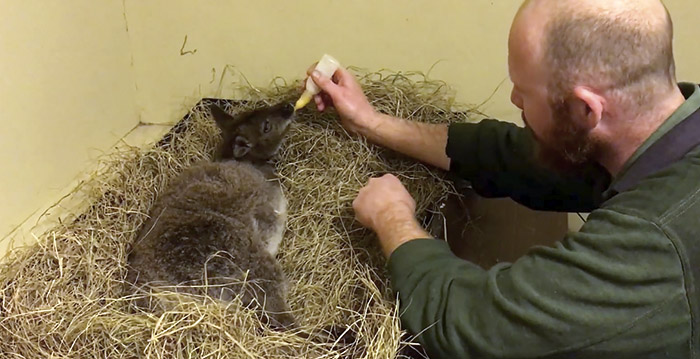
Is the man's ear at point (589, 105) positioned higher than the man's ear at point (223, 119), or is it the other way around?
the man's ear at point (589, 105)

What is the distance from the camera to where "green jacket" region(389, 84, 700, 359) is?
1244 mm

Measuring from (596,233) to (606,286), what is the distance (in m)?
0.11

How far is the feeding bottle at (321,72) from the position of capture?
7.12 ft

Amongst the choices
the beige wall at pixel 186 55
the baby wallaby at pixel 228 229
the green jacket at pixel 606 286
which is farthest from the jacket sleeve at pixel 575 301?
the beige wall at pixel 186 55

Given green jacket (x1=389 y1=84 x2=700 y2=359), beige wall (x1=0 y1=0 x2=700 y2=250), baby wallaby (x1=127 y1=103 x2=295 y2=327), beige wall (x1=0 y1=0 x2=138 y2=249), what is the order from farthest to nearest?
beige wall (x1=0 y1=0 x2=700 y2=250) < beige wall (x1=0 y1=0 x2=138 y2=249) < baby wallaby (x1=127 y1=103 x2=295 y2=327) < green jacket (x1=389 y1=84 x2=700 y2=359)

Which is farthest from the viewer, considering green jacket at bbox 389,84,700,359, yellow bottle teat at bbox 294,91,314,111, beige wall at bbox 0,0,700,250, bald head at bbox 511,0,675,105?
yellow bottle teat at bbox 294,91,314,111

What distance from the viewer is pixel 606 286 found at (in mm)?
1265

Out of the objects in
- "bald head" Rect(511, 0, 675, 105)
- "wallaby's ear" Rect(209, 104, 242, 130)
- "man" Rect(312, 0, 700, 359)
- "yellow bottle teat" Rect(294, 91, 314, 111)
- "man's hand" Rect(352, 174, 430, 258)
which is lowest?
"wallaby's ear" Rect(209, 104, 242, 130)

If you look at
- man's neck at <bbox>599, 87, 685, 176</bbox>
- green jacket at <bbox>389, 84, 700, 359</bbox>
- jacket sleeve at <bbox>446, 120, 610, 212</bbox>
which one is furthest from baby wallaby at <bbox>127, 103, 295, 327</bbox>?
man's neck at <bbox>599, 87, 685, 176</bbox>

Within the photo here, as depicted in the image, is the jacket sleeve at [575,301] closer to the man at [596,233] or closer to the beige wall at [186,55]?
the man at [596,233]

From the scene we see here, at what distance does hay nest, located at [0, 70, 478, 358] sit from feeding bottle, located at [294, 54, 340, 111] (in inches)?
4.9

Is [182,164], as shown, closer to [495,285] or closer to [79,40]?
[79,40]

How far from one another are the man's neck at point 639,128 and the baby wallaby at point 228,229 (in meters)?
0.89

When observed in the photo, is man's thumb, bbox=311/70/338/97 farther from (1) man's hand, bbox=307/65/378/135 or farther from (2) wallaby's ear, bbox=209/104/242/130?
(2) wallaby's ear, bbox=209/104/242/130
